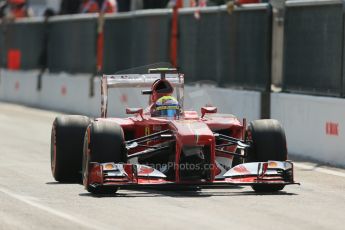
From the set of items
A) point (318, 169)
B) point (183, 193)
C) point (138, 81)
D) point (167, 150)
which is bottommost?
point (318, 169)

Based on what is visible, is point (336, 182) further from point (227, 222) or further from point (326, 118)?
point (227, 222)

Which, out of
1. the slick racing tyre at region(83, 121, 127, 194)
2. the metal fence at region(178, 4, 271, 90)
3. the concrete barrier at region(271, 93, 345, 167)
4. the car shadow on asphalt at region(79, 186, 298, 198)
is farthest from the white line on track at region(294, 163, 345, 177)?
the slick racing tyre at region(83, 121, 127, 194)

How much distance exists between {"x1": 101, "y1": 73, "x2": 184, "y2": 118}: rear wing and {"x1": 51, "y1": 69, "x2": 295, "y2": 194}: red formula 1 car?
1.82 feet

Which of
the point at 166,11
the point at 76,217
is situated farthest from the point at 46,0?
the point at 76,217

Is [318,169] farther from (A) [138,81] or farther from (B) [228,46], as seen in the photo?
(B) [228,46]

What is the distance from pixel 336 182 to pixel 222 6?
8705mm

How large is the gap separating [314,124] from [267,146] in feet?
16.2

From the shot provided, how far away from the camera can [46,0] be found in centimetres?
4531

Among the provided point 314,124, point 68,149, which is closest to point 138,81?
point 68,149

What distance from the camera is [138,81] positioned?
16.2 meters

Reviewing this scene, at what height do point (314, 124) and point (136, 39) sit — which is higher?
point (136, 39)

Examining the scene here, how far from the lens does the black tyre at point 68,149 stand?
14.8 m

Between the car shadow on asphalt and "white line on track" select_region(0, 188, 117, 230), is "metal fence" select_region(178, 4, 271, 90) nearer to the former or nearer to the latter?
the car shadow on asphalt

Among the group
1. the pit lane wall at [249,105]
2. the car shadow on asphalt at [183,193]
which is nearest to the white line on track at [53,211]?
the car shadow on asphalt at [183,193]
